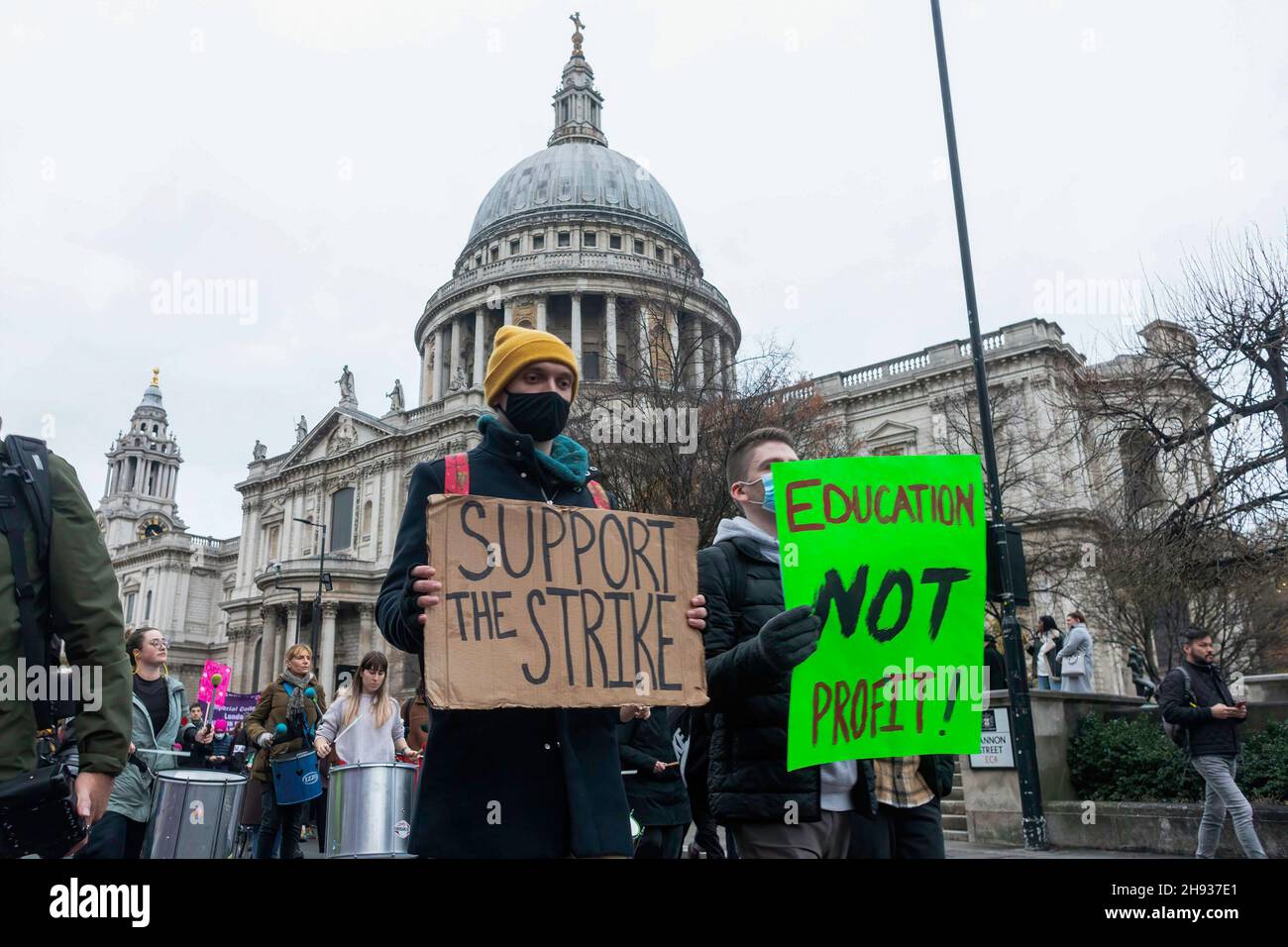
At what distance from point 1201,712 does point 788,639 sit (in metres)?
6.80

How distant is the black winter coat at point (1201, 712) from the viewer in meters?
8.65

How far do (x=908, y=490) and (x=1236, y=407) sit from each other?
14793 mm

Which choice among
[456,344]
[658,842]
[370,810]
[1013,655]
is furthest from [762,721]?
[456,344]

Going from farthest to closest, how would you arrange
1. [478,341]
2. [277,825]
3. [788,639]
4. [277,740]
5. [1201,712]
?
[478,341] → [277,825] → [277,740] → [1201,712] → [788,639]

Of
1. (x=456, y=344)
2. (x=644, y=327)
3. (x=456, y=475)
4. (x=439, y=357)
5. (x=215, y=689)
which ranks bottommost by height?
(x=215, y=689)

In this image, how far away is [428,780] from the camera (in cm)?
314

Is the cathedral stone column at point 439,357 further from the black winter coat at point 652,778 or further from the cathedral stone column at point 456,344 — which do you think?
the black winter coat at point 652,778

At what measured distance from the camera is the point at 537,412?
11.6 feet

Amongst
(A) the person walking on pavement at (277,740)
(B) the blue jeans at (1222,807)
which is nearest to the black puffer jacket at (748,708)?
(B) the blue jeans at (1222,807)

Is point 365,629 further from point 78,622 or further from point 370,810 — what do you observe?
point 78,622

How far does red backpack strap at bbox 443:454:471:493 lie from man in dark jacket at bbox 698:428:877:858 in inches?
40.8

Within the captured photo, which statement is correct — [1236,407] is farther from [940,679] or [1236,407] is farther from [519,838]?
[519,838]

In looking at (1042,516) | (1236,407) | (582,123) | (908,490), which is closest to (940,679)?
(908,490)
